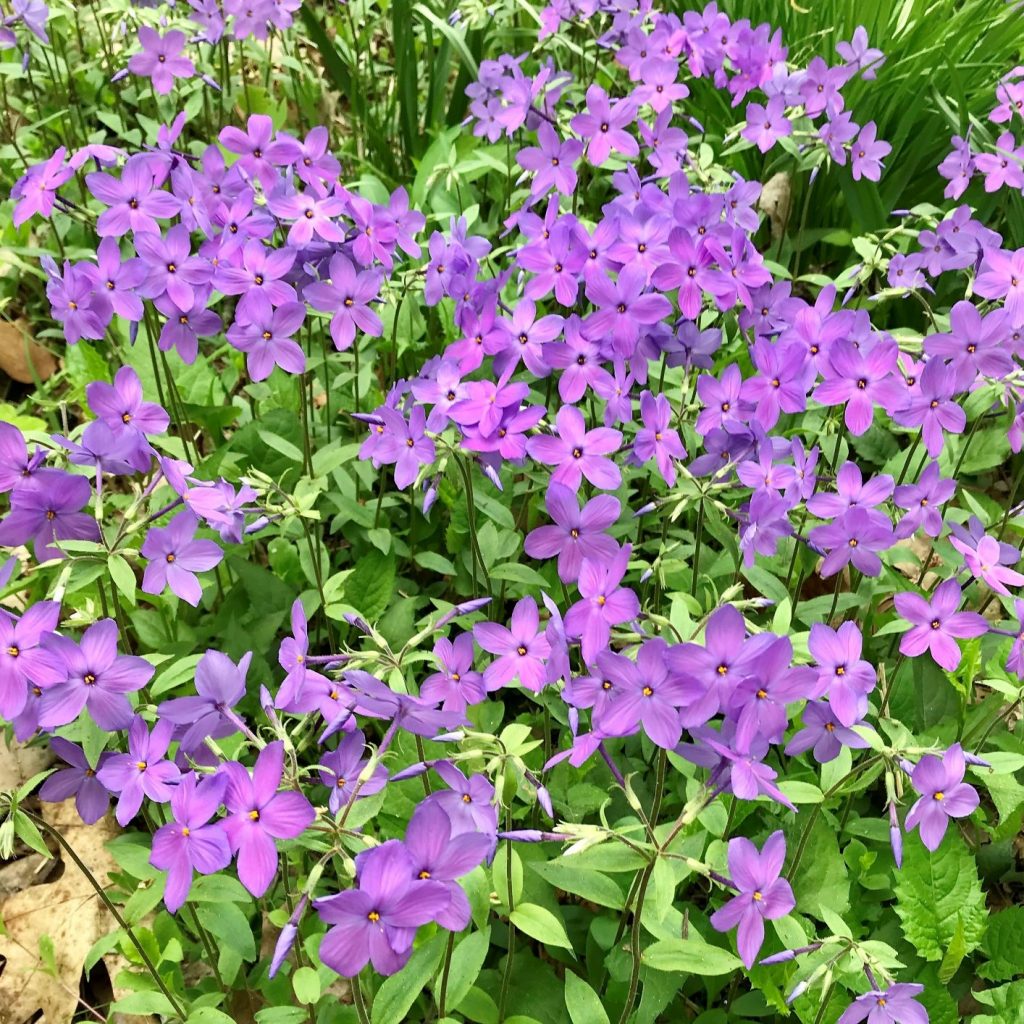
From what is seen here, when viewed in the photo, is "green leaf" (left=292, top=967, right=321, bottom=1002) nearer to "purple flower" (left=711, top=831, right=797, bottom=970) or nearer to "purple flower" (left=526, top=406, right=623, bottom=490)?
"purple flower" (left=711, top=831, right=797, bottom=970)

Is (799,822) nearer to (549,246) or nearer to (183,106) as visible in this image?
(549,246)

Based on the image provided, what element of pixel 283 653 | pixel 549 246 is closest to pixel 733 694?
pixel 283 653

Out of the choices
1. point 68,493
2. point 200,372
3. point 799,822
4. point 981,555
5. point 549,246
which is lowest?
point 799,822

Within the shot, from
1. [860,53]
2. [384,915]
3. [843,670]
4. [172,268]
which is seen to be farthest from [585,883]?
[860,53]

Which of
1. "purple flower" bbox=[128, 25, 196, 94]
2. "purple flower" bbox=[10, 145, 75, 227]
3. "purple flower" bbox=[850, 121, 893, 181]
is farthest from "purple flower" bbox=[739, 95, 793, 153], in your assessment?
"purple flower" bbox=[10, 145, 75, 227]

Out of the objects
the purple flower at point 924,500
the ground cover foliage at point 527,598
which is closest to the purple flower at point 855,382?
the ground cover foliage at point 527,598
